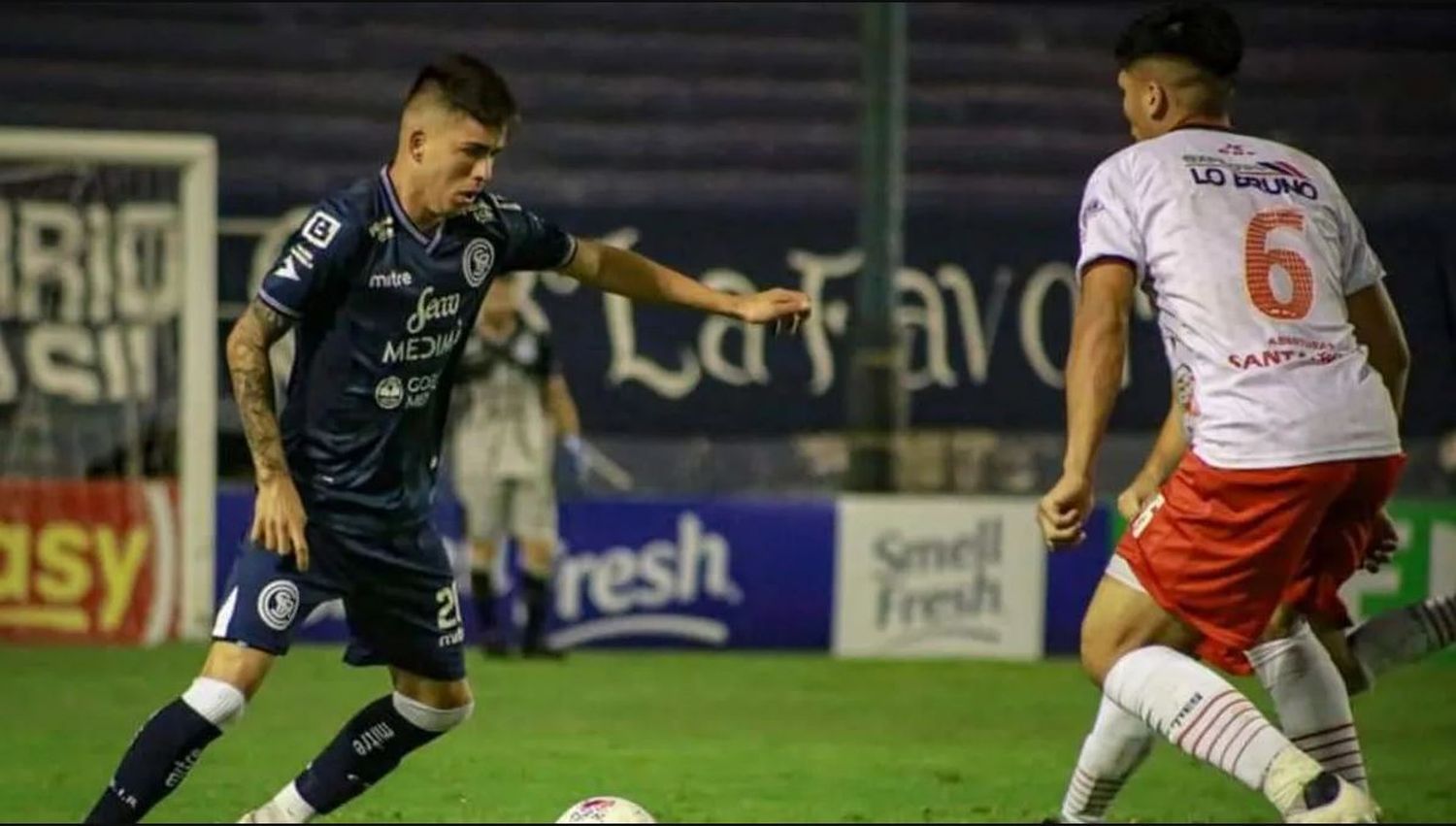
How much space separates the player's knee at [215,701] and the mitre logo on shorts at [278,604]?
0.52 feet

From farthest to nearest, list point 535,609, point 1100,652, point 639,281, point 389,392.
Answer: point 535,609, point 639,281, point 389,392, point 1100,652

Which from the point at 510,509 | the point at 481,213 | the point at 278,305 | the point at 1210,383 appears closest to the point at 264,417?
the point at 278,305

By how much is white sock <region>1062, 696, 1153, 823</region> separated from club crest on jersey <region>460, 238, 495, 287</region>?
1576 mm

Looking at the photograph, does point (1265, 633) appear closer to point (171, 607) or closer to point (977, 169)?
point (171, 607)

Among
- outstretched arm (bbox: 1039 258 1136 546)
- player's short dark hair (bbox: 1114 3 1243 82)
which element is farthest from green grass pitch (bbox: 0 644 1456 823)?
player's short dark hair (bbox: 1114 3 1243 82)

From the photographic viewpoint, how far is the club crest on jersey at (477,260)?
586 cm

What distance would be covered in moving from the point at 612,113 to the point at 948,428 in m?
2.73

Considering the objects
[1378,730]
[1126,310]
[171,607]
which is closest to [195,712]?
[1126,310]

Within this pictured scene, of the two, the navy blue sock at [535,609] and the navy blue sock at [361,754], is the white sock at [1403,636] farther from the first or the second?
the navy blue sock at [535,609]

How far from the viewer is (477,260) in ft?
19.3

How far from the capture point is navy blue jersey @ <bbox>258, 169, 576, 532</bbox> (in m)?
5.70

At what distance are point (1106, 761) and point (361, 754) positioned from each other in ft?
5.27

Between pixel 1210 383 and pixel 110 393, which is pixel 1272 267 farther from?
pixel 110 393

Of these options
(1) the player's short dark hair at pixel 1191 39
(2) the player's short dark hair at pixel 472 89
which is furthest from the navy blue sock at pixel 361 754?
(1) the player's short dark hair at pixel 1191 39
